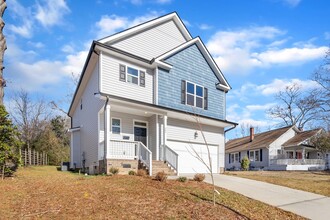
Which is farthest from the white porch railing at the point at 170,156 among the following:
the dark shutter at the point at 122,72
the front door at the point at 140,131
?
the dark shutter at the point at 122,72

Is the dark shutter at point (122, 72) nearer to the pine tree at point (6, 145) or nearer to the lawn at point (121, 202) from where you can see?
the pine tree at point (6, 145)

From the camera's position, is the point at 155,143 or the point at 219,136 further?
the point at 219,136

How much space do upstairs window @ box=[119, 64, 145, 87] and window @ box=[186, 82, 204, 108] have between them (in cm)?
356

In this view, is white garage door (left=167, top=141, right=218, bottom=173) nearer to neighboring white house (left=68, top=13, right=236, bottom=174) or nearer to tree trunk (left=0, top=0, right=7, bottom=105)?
neighboring white house (left=68, top=13, right=236, bottom=174)

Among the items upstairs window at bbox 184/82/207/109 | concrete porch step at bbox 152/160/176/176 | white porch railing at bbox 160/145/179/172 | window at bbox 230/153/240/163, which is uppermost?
upstairs window at bbox 184/82/207/109

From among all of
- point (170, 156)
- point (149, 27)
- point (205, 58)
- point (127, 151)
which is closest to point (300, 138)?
A: point (205, 58)

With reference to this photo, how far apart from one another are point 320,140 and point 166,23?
2250 cm

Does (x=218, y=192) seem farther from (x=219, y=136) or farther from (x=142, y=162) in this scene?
(x=219, y=136)

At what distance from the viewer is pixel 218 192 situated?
33.6 ft

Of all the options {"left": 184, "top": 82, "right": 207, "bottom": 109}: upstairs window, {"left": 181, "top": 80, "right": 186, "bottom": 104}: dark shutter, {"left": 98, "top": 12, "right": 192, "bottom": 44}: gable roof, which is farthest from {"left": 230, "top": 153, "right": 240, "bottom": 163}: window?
{"left": 181, "top": 80, "right": 186, "bottom": 104}: dark shutter

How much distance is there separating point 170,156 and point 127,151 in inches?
101

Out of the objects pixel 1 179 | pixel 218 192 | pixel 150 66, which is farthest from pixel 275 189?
pixel 1 179

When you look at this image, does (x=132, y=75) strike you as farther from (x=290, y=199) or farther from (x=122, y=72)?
(x=290, y=199)

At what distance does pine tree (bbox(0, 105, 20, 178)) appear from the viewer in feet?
38.4
